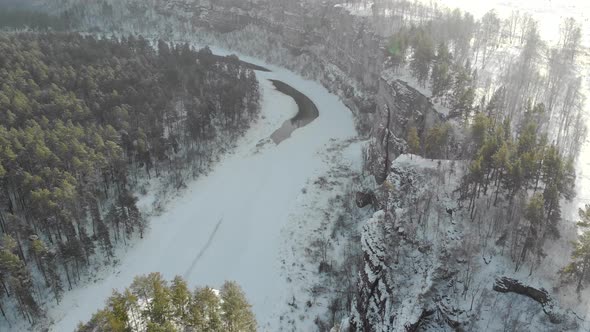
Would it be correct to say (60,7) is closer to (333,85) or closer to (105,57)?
(105,57)

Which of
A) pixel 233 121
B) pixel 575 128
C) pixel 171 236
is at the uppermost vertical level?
pixel 575 128

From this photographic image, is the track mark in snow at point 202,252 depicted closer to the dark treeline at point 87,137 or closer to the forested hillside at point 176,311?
the dark treeline at point 87,137

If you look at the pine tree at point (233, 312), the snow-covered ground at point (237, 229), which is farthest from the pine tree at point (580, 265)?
the snow-covered ground at point (237, 229)

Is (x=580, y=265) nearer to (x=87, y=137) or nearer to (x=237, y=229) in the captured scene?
(x=237, y=229)

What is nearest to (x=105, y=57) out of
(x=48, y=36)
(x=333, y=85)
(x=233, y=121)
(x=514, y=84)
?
(x=48, y=36)

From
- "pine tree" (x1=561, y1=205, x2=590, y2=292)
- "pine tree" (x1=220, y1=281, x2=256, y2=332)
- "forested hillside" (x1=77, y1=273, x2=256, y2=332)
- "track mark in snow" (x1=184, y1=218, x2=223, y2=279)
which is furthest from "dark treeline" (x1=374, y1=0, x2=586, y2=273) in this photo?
"track mark in snow" (x1=184, y1=218, x2=223, y2=279)

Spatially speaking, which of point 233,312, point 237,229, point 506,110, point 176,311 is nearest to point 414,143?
point 506,110
